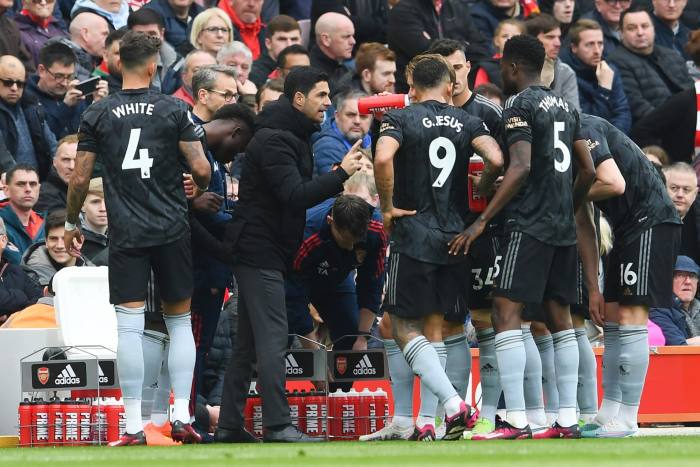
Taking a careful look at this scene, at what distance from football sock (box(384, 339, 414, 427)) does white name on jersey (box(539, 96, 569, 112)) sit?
6.48ft

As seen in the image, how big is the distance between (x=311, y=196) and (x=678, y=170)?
631 cm

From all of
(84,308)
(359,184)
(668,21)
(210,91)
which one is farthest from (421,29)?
(84,308)

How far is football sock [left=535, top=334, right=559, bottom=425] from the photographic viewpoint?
11.1 metres

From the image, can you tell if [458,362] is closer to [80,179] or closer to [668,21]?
[80,179]

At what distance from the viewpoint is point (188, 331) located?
1034 centimetres

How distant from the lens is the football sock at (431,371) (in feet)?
32.7

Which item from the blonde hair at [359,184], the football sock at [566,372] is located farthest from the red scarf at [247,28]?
the football sock at [566,372]

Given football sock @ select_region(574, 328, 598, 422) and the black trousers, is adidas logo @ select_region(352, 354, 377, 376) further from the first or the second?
football sock @ select_region(574, 328, 598, 422)

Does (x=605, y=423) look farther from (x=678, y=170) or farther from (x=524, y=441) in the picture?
(x=678, y=170)

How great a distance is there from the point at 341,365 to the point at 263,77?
6.15 metres

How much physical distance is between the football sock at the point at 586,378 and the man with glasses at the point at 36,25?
741cm

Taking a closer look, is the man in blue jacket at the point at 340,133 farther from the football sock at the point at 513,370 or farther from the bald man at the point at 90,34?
the football sock at the point at 513,370

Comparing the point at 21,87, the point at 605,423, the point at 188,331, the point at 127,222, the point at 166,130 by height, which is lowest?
the point at 605,423

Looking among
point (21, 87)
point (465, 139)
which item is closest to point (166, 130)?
point (465, 139)
